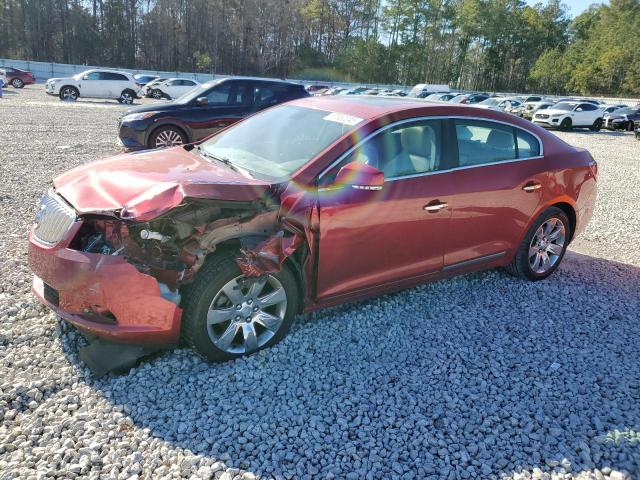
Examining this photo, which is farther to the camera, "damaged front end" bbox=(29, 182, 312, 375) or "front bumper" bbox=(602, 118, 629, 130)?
"front bumper" bbox=(602, 118, 629, 130)

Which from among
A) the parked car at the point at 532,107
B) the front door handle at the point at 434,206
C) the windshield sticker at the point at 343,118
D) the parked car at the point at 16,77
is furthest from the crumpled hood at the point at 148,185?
the parked car at the point at 16,77

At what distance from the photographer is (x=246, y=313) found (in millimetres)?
3291

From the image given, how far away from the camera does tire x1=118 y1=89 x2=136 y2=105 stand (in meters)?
27.5

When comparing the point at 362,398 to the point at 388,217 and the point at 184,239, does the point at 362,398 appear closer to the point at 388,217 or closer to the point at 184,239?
the point at 388,217

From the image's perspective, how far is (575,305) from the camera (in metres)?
4.54

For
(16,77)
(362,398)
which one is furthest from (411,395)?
(16,77)

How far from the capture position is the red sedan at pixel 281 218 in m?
3.02

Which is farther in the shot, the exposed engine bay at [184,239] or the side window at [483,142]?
the side window at [483,142]

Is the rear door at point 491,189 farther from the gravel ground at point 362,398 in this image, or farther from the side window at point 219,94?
the side window at point 219,94

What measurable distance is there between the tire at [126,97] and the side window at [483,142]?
26874 mm

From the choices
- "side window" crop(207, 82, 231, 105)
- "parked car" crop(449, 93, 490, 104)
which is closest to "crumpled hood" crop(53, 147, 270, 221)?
"side window" crop(207, 82, 231, 105)

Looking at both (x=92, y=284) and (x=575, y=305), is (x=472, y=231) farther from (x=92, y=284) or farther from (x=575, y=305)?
(x=92, y=284)

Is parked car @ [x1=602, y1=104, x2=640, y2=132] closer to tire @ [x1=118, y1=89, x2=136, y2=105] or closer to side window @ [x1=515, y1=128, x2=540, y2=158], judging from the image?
tire @ [x1=118, y1=89, x2=136, y2=105]

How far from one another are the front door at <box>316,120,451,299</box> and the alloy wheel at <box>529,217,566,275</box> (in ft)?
4.41
